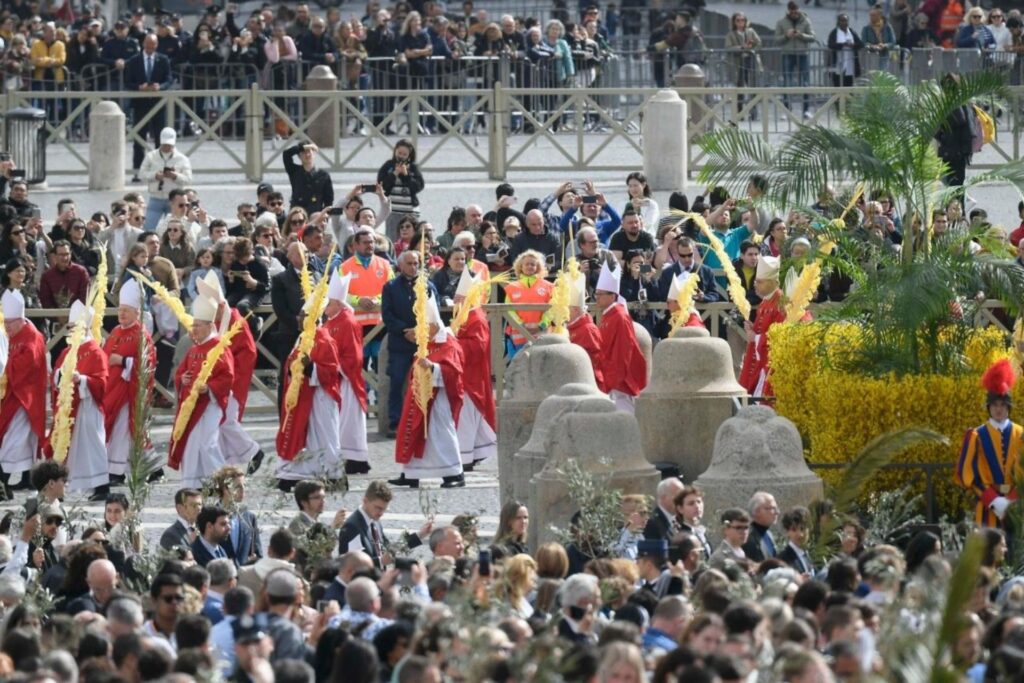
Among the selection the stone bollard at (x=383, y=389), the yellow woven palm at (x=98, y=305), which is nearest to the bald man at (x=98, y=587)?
the yellow woven palm at (x=98, y=305)

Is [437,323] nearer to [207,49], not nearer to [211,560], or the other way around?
[211,560]

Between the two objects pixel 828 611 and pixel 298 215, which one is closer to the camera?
pixel 828 611

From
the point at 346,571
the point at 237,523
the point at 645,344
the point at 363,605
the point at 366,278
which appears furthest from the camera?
the point at 366,278

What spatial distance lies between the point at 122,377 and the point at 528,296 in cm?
339

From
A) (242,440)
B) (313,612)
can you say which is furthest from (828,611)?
(242,440)

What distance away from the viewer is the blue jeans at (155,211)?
26562mm

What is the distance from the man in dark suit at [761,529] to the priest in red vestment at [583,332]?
5.92 meters

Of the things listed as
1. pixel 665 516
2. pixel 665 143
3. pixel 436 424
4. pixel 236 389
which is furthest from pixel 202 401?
pixel 665 143

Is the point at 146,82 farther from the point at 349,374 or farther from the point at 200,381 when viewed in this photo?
the point at 200,381

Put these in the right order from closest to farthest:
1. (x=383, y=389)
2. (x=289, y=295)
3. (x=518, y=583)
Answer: (x=518, y=583), (x=289, y=295), (x=383, y=389)

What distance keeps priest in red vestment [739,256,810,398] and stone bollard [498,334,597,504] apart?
5.71 feet

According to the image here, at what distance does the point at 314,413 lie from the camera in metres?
20.7

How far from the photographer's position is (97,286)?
20.1 meters

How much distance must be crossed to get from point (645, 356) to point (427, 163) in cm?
1073
